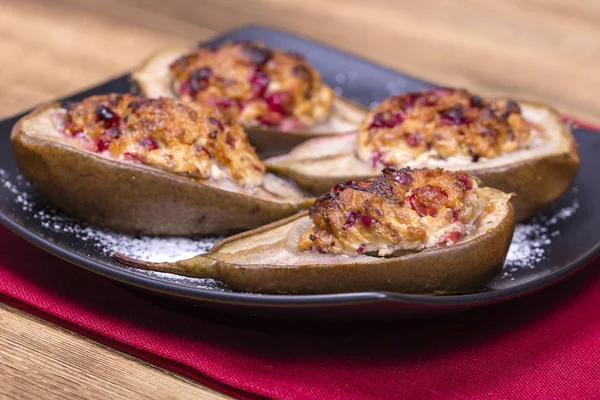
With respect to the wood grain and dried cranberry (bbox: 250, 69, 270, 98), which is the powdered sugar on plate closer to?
the wood grain

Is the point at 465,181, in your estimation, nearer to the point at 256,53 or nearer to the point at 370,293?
the point at 370,293

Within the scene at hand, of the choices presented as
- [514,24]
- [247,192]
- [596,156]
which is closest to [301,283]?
[247,192]

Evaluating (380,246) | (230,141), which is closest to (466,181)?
(380,246)

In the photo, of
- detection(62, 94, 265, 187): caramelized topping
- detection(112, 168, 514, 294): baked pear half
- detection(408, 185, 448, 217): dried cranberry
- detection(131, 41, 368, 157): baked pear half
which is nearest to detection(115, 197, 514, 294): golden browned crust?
detection(112, 168, 514, 294): baked pear half

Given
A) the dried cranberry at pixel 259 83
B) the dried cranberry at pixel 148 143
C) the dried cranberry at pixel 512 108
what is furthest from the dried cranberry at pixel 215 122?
the dried cranberry at pixel 512 108

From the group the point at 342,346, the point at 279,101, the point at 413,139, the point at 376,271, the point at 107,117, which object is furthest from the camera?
the point at 279,101

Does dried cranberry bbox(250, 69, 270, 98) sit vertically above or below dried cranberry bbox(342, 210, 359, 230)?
below

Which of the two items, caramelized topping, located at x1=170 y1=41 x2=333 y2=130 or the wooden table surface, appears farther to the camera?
the wooden table surface
